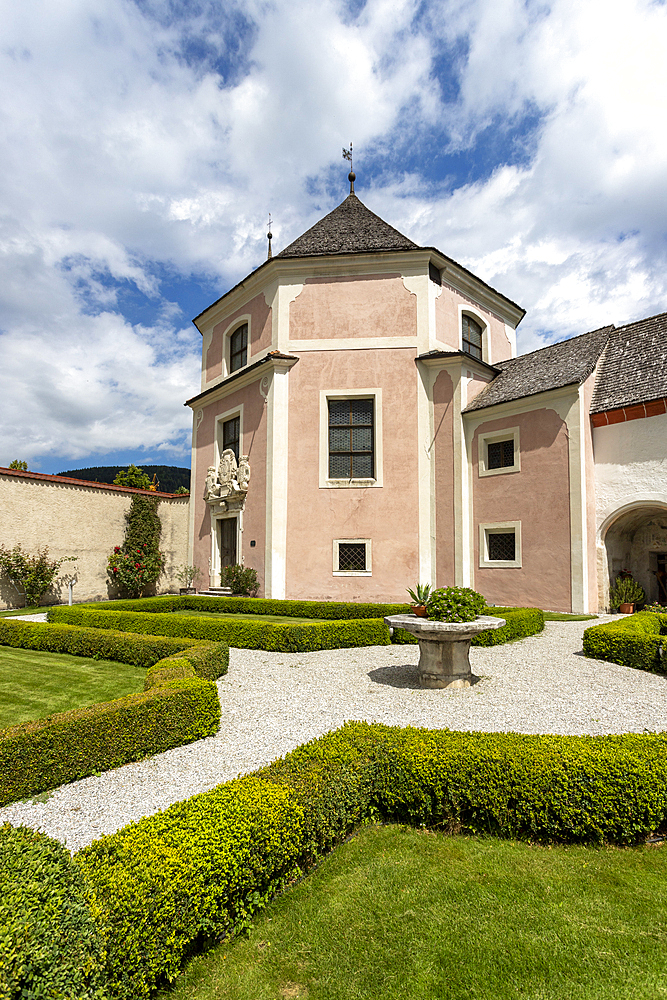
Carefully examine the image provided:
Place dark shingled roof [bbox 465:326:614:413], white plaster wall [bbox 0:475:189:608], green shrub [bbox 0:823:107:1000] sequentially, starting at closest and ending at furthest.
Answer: green shrub [bbox 0:823:107:1000]
dark shingled roof [bbox 465:326:614:413]
white plaster wall [bbox 0:475:189:608]

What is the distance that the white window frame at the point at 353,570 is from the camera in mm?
17219

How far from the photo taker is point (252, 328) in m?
20.2

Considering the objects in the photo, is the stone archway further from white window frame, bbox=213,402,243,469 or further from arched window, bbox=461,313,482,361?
white window frame, bbox=213,402,243,469

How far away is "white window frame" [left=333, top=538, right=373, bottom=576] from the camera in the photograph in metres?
17.2

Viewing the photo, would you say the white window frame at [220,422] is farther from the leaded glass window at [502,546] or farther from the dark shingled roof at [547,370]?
the leaded glass window at [502,546]

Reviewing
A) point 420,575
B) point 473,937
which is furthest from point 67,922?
point 420,575

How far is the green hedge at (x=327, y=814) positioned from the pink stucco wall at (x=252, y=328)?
674 inches

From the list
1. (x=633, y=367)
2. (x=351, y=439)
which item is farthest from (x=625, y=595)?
(x=351, y=439)

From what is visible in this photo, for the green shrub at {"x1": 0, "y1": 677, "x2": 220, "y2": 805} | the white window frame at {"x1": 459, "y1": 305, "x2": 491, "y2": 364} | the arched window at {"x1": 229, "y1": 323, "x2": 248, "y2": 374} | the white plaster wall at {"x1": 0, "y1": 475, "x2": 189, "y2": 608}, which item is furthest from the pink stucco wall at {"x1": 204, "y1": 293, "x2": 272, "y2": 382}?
the green shrub at {"x1": 0, "y1": 677, "x2": 220, "y2": 805}

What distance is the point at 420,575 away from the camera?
16.9 metres

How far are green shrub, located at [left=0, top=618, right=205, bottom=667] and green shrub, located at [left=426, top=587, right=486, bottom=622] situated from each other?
156 inches

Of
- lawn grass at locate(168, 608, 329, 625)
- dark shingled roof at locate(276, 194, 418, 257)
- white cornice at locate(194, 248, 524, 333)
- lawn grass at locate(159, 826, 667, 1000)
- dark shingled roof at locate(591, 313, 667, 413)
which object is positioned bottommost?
lawn grass at locate(159, 826, 667, 1000)

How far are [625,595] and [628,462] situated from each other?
12.6 ft

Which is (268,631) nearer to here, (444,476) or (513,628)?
(513,628)
